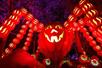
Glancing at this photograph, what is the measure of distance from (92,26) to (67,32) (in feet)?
2.51

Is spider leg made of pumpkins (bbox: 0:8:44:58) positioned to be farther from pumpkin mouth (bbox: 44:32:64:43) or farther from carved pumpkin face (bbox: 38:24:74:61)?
pumpkin mouth (bbox: 44:32:64:43)

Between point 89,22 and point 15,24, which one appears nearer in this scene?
point 89,22

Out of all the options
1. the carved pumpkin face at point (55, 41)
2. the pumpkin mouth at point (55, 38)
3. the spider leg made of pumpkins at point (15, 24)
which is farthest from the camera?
the spider leg made of pumpkins at point (15, 24)

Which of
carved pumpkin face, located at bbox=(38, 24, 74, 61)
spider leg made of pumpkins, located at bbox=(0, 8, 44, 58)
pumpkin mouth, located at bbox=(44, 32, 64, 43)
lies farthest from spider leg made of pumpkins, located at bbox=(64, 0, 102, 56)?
spider leg made of pumpkins, located at bbox=(0, 8, 44, 58)

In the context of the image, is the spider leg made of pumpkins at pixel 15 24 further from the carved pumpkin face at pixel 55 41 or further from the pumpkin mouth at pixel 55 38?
the pumpkin mouth at pixel 55 38

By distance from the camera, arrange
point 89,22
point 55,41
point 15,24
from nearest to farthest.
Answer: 1. point 55,41
2. point 89,22
3. point 15,24

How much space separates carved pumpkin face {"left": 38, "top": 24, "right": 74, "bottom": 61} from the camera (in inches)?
278

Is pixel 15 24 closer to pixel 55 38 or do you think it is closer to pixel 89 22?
pixel 55 38

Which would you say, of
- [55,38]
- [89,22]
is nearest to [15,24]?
[55,38]

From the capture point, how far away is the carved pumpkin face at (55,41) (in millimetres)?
7062

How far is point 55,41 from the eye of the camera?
23.4 ft

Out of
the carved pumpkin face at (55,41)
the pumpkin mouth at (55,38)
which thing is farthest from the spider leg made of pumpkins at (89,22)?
the pumpkin mouth at (55,38)

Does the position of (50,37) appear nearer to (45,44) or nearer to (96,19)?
(45,44)

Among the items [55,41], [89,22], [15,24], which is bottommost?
[55,41]
